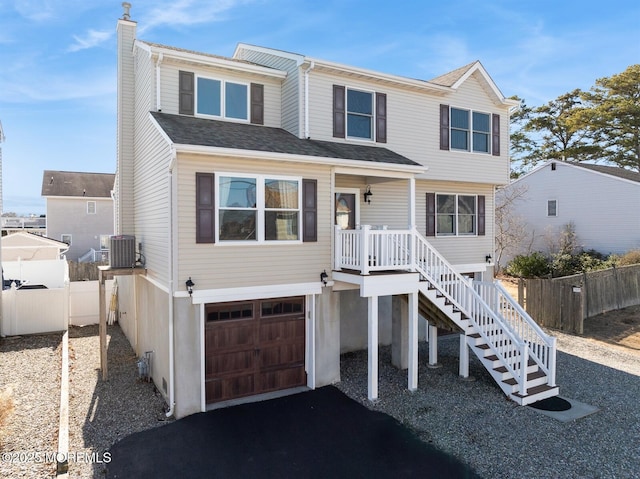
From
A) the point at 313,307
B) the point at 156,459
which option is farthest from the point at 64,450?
the point at 313,307

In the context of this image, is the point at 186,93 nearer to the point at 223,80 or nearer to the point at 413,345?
the point at 223,80

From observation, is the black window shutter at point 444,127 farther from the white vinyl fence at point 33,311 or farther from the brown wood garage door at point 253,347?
the white vinyl fence at point 33,311

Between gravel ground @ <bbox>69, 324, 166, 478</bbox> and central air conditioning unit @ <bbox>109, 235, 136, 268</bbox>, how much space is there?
2.94 m

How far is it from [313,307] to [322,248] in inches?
57.4

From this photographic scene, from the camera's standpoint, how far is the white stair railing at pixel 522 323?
9.65 meters

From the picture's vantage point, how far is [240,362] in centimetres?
934

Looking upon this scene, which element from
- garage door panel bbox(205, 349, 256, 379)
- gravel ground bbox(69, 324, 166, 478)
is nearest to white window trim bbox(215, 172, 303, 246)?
garage door panel bbox(205, 349, 256, 379)

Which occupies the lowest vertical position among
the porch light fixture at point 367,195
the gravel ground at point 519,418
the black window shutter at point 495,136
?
the gravel ground at point 519,418

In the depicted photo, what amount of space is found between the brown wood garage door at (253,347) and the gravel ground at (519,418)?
1.55 metres

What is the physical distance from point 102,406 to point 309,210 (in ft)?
20.6

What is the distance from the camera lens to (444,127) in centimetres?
1367

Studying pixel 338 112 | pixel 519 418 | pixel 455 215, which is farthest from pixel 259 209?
pixel 455 215

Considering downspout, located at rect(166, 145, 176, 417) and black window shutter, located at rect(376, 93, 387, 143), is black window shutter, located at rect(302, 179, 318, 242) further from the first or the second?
black window shutter, located at rect(376, 93, 387, 143)

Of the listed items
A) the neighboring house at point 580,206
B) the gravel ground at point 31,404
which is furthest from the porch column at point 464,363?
the neighboring house at point 580,206
